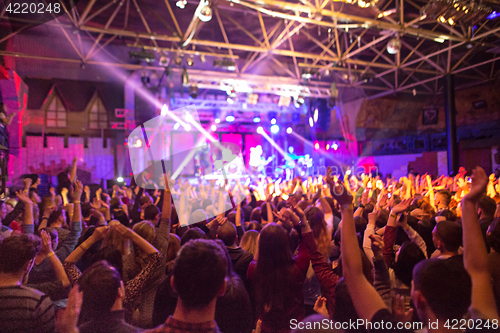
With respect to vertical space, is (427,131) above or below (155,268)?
above

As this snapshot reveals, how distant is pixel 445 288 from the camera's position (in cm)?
110

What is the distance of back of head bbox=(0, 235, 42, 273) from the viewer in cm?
149

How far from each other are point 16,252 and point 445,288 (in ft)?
5.92

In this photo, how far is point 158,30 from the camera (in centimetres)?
1215

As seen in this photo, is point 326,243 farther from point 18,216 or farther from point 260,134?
point 260,134

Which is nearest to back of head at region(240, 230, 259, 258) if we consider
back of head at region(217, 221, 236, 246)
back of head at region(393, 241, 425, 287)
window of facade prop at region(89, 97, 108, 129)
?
back of head at region(217, 221, 236, 246)

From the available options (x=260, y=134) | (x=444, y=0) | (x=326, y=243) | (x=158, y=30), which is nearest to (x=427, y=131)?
(x=260, y=134)

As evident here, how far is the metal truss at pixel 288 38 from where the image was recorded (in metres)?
8.16

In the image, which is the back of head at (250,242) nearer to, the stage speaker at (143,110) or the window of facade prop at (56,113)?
the stage speaker at (143,110)

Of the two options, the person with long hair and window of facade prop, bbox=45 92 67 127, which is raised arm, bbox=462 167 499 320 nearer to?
the person with long hair

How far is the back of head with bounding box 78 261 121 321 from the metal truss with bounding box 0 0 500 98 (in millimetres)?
6858

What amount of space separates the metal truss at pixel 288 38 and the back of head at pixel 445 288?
6703mm

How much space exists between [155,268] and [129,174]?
14.4 m

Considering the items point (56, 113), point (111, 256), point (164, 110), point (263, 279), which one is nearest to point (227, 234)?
point (263, 279)
